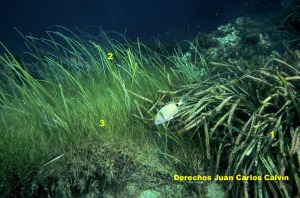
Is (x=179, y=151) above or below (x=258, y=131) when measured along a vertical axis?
below

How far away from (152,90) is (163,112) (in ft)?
5.91

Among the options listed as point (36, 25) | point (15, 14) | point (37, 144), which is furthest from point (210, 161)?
point (36, 25)

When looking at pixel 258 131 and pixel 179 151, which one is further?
pixel 179 151

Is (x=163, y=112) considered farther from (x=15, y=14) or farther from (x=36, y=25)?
(x=36, y=25)

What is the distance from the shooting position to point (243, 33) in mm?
7852

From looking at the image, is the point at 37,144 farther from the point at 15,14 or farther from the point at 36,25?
the point at 36,25

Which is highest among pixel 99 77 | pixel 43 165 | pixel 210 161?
pixel 99 77

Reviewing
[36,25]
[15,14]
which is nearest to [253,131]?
[15,14]

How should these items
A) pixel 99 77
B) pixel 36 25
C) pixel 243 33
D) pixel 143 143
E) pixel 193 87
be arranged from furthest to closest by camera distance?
pixel 36 25 < pixel 243 33 < pixel 99 77 < pixel 193 87 < pixel 143 143

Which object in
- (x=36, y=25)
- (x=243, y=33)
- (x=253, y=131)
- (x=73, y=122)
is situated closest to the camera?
(x=253, y=131)

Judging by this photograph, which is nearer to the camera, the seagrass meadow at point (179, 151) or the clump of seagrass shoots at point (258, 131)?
the clump of seagrass shoots at point (258, 131)

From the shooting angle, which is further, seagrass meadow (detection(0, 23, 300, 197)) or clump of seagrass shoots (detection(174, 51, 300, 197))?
seagrass meadow (detection(0, 23, 300, 197))

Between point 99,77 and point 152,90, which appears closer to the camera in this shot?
point 152,90

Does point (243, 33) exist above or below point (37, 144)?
above
